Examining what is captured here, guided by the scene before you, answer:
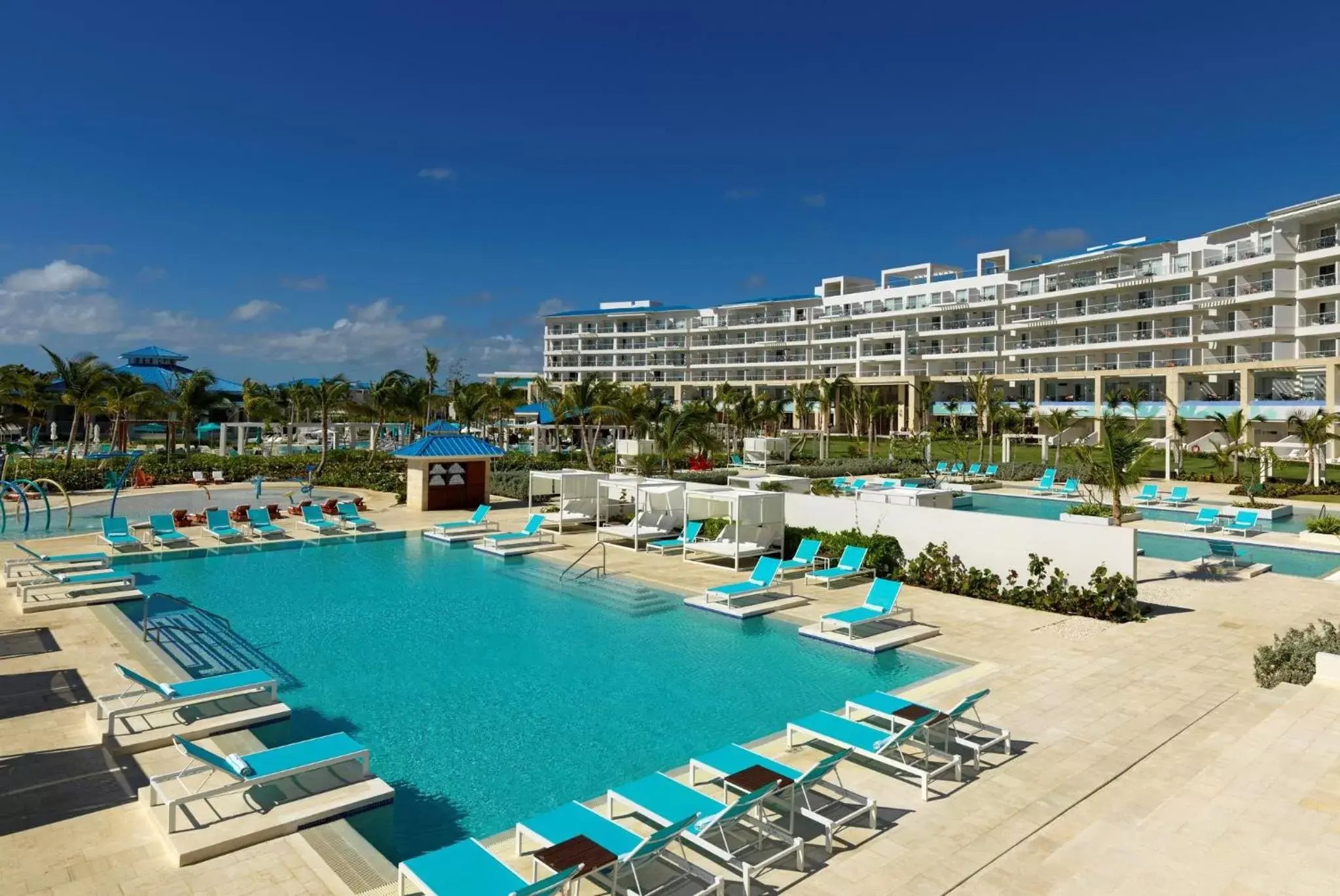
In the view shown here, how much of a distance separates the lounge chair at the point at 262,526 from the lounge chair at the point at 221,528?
32 centimetres

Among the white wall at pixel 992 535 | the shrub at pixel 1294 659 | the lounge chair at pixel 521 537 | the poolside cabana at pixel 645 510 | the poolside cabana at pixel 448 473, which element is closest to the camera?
the shrub at pixel 1294 659

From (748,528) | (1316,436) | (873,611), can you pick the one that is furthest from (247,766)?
(1316,436)

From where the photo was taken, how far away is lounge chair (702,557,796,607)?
570 inches

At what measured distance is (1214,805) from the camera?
637cm

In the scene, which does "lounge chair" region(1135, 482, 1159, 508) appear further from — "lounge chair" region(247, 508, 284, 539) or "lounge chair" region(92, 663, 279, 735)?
"lounge chair" region(92, 663, 279, 735)

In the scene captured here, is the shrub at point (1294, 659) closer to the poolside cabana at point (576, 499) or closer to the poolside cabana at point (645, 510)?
the poolside cabana at point (645, 510)

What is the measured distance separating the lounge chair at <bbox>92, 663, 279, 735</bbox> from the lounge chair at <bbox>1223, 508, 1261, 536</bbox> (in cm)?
2424

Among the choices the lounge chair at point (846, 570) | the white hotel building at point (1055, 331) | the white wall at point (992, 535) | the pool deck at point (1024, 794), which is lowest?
the pool deck at point (1024, 794)

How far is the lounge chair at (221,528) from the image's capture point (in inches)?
814

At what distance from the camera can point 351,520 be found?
892 inches

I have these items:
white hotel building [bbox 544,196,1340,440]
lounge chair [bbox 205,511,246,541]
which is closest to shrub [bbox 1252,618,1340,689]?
lounge chair [bbox 205,511,246,541]

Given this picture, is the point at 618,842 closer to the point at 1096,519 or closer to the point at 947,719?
the point at 947,719

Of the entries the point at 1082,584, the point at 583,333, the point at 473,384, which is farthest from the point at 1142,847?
the point at 583,333

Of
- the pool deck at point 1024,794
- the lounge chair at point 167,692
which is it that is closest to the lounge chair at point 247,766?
the pool deck at point 1024,794
